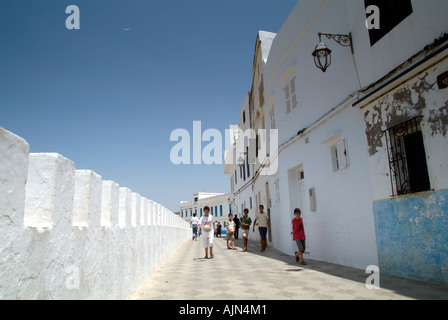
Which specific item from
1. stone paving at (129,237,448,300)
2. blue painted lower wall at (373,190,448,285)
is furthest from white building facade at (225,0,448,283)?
stone paving at (129,237,448,300)

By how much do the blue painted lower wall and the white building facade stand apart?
18 millimetres

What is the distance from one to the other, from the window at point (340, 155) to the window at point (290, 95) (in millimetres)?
2949

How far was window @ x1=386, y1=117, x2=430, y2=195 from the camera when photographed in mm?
5918

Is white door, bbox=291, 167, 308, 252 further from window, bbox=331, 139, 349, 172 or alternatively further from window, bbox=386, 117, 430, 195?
window, bbox=386, 117, 430, 195

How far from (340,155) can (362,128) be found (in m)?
1.13

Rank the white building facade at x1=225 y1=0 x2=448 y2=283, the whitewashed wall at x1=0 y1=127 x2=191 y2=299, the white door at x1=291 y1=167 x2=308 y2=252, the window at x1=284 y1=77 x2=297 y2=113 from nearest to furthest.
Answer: the whitewashed wall at x1=0 y1=127 x2=191 y2=299 → the white building facade at x1=225 y1=0 x2=448 y2=283 → the white door at x1=291 y1=167 x2=308 y2=252 → the window at x1=284 y1=77 x2=297 y2=113

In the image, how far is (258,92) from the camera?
1786cm

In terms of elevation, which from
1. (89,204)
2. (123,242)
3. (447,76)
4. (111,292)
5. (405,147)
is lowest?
(111,292)

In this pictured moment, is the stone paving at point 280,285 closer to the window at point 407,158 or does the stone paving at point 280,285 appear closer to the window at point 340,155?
the window at point 407,158

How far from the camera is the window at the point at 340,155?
824 cm
